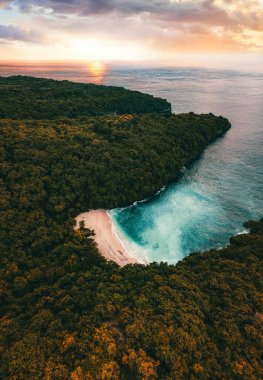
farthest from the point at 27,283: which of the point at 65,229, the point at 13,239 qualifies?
the point at 65,229

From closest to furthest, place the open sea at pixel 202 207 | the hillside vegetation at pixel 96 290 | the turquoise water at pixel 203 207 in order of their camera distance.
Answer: the hillside vegetation at pixel 96 290, the open sea at pixel 202 207, the turquoise water at pixel 203 207

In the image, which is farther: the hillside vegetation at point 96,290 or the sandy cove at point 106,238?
the sandy cove at point 106,238

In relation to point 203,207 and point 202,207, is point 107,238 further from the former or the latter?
point 203,207

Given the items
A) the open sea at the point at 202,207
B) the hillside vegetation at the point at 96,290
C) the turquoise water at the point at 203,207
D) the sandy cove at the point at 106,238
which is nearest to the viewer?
the hillside vegetation at the point at 96,290

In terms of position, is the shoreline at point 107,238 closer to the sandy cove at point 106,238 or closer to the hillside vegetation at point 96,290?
the sandy cove at point 106,238

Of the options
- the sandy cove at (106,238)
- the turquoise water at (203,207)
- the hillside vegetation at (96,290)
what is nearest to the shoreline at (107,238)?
the sandy cove at (106,238)

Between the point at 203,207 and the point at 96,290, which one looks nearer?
the point at 96,290

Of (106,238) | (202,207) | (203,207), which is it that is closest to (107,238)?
(106,238)
